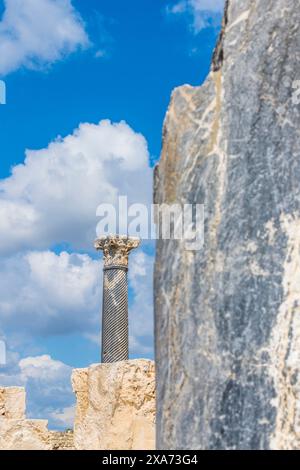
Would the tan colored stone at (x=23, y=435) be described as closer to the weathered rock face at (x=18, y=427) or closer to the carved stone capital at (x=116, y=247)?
the weathered rock face at (x=18, y=427)

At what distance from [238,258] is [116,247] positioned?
47.4 ft

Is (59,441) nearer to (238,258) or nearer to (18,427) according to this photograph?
(18,427)

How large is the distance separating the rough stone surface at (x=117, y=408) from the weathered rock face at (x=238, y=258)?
353 cm

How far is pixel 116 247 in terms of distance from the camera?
57.4 ft

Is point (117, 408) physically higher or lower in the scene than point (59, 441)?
higher

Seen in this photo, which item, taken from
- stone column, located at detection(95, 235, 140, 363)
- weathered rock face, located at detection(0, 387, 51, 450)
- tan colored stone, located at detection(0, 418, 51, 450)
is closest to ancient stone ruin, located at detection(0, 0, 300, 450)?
weathered rock face, located at detection(0, 387, 51, 450)

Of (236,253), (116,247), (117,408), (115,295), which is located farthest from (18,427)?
(115,295)

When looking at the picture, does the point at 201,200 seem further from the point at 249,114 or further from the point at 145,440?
the point at 145,440

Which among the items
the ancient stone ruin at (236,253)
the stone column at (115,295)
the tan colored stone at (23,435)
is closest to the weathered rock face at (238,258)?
the ancient stone ruin at (236,253)

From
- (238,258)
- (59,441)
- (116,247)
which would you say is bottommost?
(59,441)

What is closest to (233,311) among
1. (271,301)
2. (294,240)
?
(271,301)

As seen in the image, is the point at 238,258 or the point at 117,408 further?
the point at 117,408

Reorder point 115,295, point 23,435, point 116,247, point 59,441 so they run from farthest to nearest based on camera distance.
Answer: point 115,295, point 116,247, point 59,441, point 23,435

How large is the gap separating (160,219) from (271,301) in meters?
0.67
